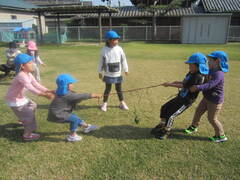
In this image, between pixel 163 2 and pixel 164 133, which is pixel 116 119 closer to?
pixel 164 133

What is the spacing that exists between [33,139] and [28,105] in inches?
22.3

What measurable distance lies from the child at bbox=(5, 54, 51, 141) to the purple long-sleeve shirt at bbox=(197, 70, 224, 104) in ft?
7.41

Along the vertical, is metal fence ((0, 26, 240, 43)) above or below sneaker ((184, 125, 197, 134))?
above

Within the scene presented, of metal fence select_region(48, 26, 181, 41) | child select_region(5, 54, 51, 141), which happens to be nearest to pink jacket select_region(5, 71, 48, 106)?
child select_region(5, 54, 51, 141)

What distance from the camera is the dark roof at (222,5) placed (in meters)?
21.8

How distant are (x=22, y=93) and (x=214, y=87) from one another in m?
2.91

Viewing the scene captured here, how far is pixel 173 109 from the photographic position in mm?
3395

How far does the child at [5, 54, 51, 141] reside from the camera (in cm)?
316

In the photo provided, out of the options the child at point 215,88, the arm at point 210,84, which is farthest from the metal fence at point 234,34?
the arm at point 210,84

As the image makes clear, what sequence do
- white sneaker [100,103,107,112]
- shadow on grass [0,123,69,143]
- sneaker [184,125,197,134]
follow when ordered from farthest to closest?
white sneaker [100,103,107,112], sneaker [184,125,197,134], shadow on grass [0,123,69,143]

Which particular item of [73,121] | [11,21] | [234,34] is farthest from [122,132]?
[11,21]

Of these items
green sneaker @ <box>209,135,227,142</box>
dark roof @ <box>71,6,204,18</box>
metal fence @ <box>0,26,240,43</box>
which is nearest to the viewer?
green sneaker @ <box>209,135,227,142</box>

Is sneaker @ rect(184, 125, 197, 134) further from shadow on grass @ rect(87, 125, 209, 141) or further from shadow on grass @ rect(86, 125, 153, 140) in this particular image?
shadow on grass @ rect(86, 125, 153, 140)

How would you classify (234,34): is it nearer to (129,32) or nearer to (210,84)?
(129,32)
